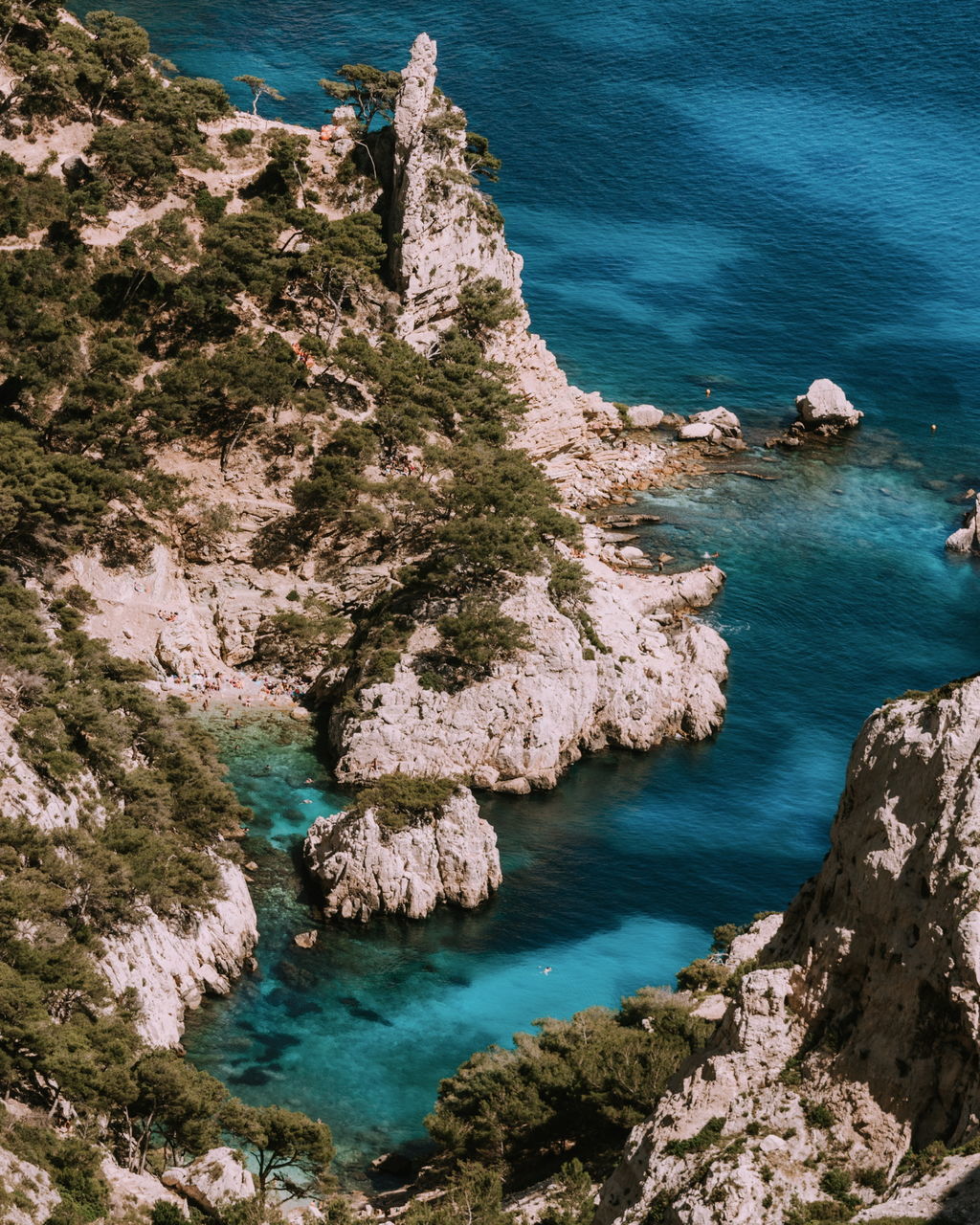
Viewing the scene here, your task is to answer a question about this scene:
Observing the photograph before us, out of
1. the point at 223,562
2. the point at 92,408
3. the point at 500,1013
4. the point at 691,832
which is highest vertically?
the point at 92,408

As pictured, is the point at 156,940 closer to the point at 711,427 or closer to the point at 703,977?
the point at 703,977

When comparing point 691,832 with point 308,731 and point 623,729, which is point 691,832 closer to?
point 623,729

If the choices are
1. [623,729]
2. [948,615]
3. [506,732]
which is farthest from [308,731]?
[948,615]

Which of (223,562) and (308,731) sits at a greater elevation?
(223,562)

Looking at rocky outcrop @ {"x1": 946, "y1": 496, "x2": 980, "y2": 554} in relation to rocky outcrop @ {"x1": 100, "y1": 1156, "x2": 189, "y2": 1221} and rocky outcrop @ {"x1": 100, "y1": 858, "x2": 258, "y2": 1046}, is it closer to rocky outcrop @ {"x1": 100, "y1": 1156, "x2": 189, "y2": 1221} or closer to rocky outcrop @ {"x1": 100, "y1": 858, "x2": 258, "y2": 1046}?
rocky outcrop @ {"x1": 100, "y1": 858, "x2": 258, "y2": 1046}

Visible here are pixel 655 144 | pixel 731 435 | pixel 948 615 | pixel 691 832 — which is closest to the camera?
pixel 691 832

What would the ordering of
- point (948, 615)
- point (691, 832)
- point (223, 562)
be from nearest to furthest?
point (691, 832)
point (223, 562)
point (948, 615)

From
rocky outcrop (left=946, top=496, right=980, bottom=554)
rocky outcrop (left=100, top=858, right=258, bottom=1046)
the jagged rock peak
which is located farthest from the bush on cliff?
the jagged rock peak

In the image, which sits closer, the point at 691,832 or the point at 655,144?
the point at 691,832
